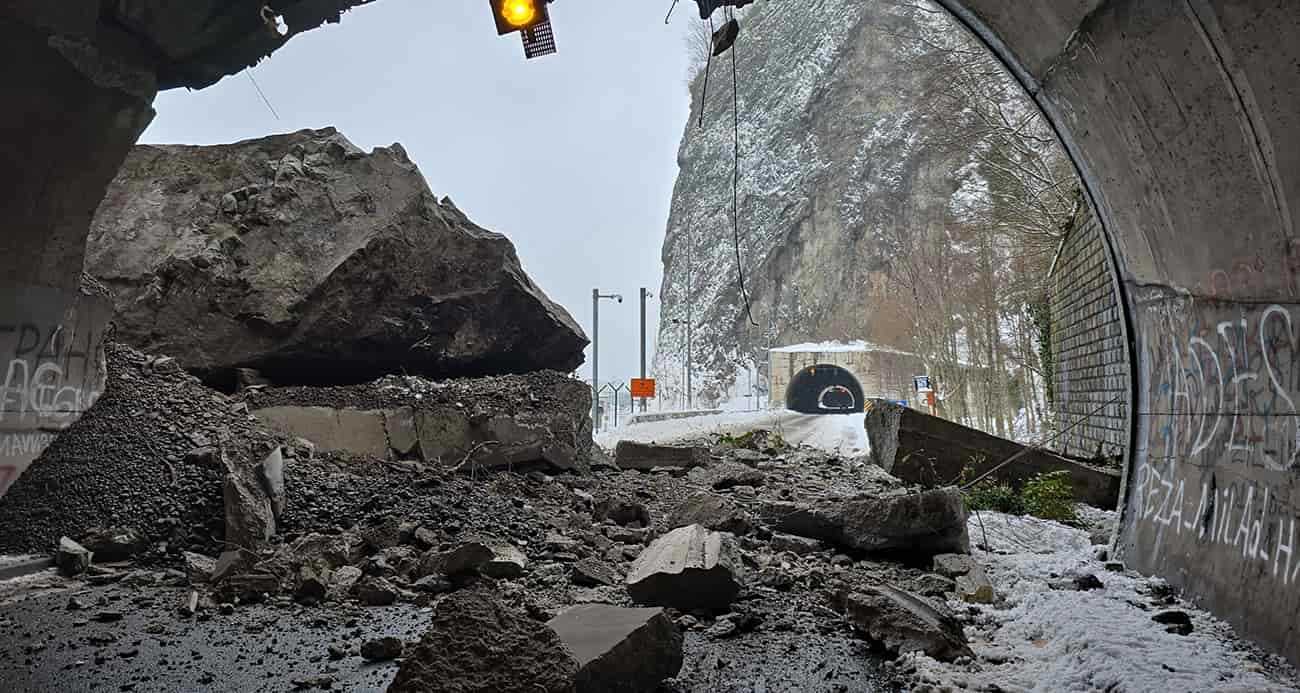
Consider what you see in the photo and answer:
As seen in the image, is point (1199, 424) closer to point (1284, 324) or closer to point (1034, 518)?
point (1284, 324)

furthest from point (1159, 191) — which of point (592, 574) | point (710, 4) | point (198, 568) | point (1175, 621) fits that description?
point (198, 568)

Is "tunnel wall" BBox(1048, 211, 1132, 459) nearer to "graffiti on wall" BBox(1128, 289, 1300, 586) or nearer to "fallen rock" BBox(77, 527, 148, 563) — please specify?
"graffiti on wall" BBox(1128, 289, 1300, 586)

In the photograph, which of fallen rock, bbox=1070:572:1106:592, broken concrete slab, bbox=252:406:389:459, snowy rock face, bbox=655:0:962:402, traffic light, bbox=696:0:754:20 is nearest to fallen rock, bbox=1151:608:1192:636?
fallen rock, bbox=1070:572:1106:592

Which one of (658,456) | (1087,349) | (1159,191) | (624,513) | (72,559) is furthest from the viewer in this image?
(658,456)

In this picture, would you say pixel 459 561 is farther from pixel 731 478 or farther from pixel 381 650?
pixel 731 478

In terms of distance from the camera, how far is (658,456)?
10.8 m

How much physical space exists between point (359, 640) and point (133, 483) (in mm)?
3308

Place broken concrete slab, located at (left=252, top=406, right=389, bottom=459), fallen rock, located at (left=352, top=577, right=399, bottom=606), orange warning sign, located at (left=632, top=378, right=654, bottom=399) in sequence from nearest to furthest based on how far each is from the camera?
fallen rock, located at (left=352, top=577, right=399, bottom=606) → broken concrete slab, located at (left=252, top=406, right=389, bottom=459) → orange warning sign, located at (left=632, top=378, right=654, bottom=399)

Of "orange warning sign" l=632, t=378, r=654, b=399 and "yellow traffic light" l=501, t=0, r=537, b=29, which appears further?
"orange warning sign" l=632, t=378, r=654, b=399

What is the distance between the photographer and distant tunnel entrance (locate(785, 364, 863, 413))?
43.1 m

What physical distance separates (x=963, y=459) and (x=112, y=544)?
7.45 meters

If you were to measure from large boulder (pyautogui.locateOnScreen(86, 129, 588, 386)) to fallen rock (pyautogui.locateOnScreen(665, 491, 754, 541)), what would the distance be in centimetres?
452

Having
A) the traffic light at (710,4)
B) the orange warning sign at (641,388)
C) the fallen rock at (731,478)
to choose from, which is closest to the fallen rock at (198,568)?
the traffic light at (710,4)

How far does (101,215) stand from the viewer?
8.62m
